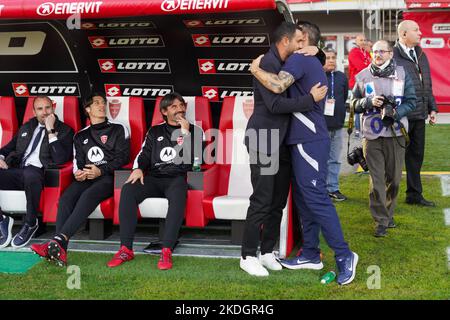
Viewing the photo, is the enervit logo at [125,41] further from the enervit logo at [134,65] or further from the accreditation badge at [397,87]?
the accreditation badge at [397,87]

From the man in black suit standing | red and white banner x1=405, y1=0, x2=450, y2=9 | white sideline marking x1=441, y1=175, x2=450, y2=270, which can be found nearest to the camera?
the man in black suit standing

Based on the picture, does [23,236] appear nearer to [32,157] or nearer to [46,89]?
[32,157]

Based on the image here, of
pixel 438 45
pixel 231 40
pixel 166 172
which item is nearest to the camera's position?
pixel 166 172

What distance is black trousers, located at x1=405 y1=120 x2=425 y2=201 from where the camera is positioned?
679cm

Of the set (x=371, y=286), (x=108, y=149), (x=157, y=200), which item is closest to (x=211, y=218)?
(x=157, y=200)

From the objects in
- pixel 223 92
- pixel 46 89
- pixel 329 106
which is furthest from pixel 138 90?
pixel 329 106

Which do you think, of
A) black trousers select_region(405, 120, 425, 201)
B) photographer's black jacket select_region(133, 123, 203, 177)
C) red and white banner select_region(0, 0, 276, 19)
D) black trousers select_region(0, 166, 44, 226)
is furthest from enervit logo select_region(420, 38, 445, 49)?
black trousers select_region(0, 166, 44, 226)

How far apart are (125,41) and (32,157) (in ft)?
4.75

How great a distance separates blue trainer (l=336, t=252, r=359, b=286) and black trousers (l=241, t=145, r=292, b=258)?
1.98 ft

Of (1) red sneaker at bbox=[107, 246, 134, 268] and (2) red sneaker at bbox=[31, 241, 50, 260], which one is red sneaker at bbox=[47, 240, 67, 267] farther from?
(1) red sneaker at bbox=[107, 246, 134, 268]

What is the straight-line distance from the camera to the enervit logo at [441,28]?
52.2 feet

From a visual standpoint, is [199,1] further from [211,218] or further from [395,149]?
[395,149]

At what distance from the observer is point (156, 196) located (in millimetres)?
5309

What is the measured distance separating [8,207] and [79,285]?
5.10 feet
